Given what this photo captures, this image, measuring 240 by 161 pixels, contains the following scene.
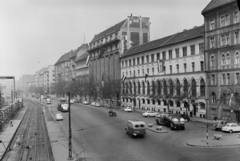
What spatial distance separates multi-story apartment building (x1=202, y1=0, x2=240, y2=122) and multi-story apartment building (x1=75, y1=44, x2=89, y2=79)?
77.9 m

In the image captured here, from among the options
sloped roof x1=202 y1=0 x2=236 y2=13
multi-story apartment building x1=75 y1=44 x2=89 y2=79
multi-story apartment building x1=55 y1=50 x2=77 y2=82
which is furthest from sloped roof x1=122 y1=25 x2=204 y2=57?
multi-story apartment building x1=55 y1=50 x2=77 y2=82

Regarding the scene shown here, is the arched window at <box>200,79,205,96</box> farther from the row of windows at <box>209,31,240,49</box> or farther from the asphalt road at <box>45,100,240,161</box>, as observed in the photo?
the asphalt road at <box>45,100,240,161</box>

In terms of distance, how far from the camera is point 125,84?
88.4 metres

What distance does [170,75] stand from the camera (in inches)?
2606

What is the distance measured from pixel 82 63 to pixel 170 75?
74.7m

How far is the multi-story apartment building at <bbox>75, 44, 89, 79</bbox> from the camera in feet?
421

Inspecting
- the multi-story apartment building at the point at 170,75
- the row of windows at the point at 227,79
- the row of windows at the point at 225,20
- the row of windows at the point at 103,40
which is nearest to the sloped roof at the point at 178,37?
the multi-story apartment building at the point at 170,75

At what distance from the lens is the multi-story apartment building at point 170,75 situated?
187 ft

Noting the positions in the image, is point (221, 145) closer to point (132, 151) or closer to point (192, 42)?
point (132, 151)

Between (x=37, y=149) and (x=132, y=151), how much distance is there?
10.9 meters

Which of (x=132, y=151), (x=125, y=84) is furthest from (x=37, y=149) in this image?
(x=125, y=84)

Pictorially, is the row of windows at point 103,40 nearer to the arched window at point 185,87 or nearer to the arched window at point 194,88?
the arched window at point 185,87

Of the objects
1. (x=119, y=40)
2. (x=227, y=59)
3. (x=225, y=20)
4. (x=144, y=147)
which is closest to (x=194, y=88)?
(x=227, y=59)

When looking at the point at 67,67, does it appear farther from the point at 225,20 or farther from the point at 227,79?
the point at 227,79
